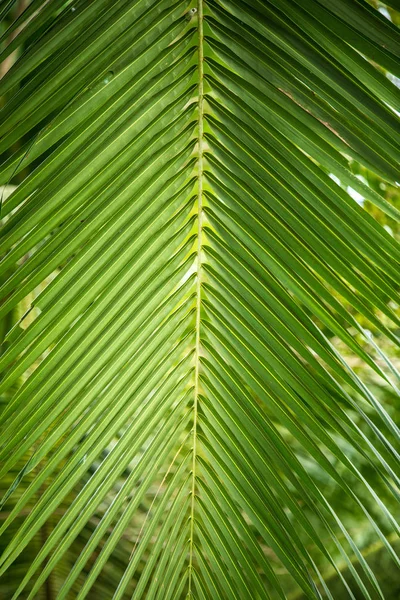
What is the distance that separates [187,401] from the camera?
84 cm

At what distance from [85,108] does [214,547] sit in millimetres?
745

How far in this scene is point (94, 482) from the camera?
771 millimetres

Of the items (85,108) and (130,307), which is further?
(130,307)

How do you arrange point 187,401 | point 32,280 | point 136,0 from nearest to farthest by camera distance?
1. point 136,0
2. point 32,280
3. point 187,401

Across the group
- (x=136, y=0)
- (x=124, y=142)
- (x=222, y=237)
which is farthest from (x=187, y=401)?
(x=136, y=0)

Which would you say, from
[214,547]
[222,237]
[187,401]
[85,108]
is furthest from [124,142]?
[214,547]

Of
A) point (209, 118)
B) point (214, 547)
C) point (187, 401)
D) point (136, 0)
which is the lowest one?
point (214, 547)

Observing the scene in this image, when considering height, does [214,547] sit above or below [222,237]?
below

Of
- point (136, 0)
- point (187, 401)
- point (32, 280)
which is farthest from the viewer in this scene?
point (187, 401)

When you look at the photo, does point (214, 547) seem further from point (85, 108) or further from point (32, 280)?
point (85, 108)

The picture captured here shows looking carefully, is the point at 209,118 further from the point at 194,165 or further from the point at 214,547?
the point at 214,547

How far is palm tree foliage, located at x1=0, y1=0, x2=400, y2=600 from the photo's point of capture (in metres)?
0.56

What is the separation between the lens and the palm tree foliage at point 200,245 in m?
0.56

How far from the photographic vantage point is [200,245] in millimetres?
743
